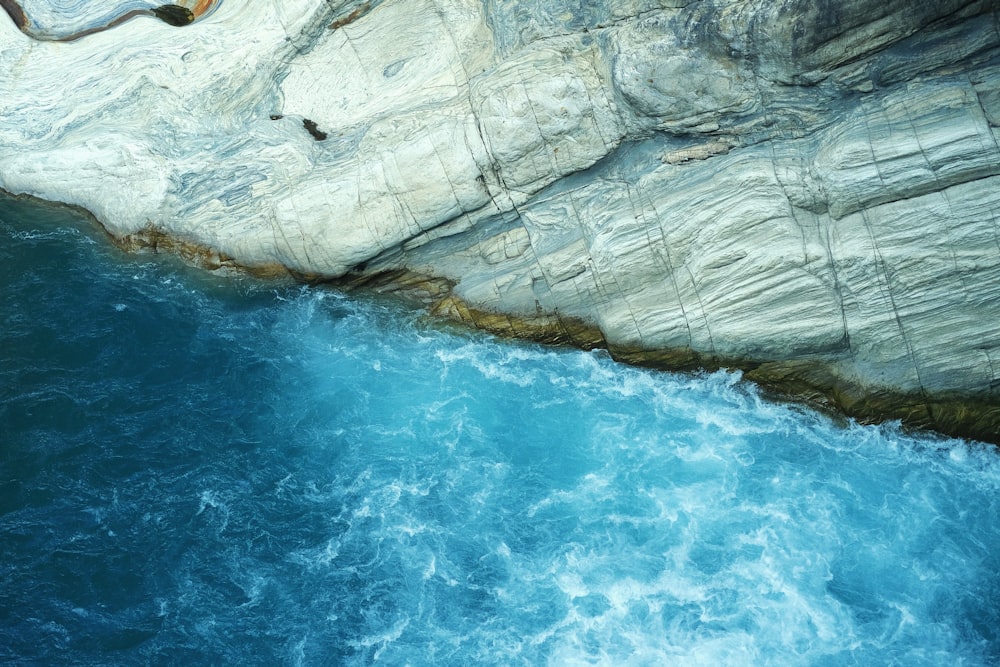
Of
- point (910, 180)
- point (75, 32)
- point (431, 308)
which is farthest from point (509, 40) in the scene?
point (75, 32)

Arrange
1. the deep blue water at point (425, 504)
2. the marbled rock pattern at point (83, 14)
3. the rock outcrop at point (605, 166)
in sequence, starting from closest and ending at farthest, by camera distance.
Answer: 1. the deep blue water at point (425, 504)
2. the rock outcrop at point (605, 166)
3. the marbled rock pattern at point (83, 14)

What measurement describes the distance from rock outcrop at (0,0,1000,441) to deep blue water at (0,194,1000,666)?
1866 mm

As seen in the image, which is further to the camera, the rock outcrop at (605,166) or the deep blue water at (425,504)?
the rock outcrop at (605,166)

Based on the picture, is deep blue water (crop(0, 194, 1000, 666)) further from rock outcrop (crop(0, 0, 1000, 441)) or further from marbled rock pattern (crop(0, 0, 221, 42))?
marbled rock pattern (crop(0, 0, 221, 42))

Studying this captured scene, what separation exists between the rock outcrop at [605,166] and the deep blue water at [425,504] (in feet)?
6.12

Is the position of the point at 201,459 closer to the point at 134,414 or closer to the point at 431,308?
the point at 134,414

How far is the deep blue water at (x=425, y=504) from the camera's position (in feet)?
75.0

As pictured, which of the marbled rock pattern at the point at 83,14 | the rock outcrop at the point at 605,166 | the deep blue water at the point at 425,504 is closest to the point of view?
the deep blue water at the point at 425,504

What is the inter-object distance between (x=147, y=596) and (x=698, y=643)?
1363 centimetres

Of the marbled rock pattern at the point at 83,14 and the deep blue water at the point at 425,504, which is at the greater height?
the marbled rock pattern at the point at 83,14

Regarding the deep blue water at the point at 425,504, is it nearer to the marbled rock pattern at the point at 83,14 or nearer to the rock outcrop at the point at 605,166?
the rock outcrop at the point at 605,166

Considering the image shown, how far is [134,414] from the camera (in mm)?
27406

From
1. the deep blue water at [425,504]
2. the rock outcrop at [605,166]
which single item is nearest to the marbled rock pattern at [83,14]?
the rock outcrop at [605,166]

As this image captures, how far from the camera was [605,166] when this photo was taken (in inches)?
1107
